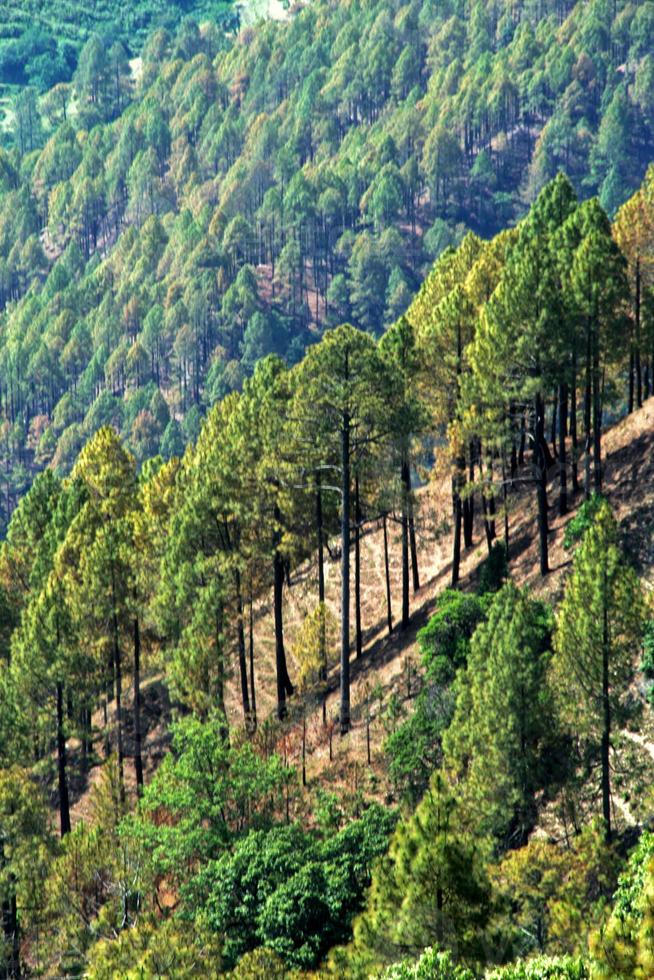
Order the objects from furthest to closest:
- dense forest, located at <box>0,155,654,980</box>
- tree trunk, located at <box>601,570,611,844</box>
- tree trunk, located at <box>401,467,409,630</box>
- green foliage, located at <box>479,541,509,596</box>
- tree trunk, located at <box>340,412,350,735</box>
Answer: tree trunk, located at <box>401,467,409,630</box>
tree trunk, located at <box>340,412,350,735</box>
green foliage, located at <box>479,541,509,596</box>
tree trunk, located at <box>601,570,611,844</box>
dense forest, located at <box>0,155,654,980</box>

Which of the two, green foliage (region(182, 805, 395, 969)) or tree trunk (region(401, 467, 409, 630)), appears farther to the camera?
tree trunk (region(401, 467, 409, 630))

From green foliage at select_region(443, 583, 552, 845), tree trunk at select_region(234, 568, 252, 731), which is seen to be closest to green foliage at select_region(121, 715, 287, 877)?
green foliage at select_region(443, 583, 552, 845)

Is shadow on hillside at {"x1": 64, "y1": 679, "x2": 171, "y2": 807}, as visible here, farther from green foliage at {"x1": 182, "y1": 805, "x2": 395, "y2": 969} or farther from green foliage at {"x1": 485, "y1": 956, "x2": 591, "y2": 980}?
green foliage at {"x1": 485, "y1": 956, "x2": 591, "y2": 980}

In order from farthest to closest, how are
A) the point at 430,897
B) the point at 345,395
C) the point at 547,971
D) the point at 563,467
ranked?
the point at 563,467, the point at 345,395, the point at 430,897, the point at 547,971

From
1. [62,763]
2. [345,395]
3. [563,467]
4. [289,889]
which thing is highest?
[345,395]

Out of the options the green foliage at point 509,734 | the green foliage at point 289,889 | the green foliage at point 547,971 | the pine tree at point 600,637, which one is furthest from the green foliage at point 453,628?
the green foliage at point 547,971

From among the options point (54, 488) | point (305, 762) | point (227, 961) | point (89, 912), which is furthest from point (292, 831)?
point (54, 488)

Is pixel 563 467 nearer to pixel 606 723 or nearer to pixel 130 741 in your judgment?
pixel 606 723

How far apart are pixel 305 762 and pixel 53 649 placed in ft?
32.2

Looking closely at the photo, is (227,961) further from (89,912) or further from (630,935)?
(630,935)

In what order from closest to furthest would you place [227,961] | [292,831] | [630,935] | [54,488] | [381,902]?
[630,935], [381,902], [227,961], [292,831], [54,488]

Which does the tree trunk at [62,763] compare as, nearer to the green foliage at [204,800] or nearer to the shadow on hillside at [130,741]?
the shadow on hillside at [130,741]

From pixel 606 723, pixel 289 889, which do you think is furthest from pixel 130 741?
pixel 606 723

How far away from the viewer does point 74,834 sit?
32.6 meters
